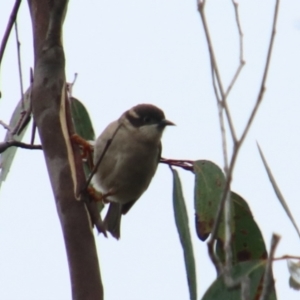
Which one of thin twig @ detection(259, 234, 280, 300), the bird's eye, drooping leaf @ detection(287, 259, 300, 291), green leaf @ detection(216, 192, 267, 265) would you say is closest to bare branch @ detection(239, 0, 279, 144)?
thin twig @ detection(259, 234, 280, 300)

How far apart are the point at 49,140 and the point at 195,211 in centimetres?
96

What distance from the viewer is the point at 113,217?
4086mm

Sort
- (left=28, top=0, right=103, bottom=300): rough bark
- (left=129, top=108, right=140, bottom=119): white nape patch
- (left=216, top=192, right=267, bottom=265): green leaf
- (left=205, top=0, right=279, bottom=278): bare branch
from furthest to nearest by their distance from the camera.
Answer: (left=129, top=108, right=140, bottom=119): white nape patch < (left=216, top=192, right=267, bottom=265): green leaf < (left=28, top=0, right=103, bottom=300): rough bark < (left=205, top=0, right=279, bottom=278): bare branch

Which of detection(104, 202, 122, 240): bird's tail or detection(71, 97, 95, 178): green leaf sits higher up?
detection(71, 97, 95, 178): green leaf

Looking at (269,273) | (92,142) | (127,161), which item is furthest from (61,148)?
(127,161)

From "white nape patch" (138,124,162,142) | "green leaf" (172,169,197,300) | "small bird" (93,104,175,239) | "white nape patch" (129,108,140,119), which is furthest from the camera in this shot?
"white nape patch" (129,108,140,119)

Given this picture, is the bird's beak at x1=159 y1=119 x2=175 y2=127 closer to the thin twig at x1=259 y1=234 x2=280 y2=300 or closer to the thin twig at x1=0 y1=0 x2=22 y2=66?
the thin twig at x1=0 y1=0 x2=22 y2=66

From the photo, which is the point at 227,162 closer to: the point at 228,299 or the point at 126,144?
the point at 228,299

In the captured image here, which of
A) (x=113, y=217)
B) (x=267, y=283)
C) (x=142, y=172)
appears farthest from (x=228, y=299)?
(x=113, y=217)

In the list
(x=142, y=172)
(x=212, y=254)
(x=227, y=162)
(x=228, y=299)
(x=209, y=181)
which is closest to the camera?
(x=212, y=254)

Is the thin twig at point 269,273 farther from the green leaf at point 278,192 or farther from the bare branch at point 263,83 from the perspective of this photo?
the green leaf at point 278,192

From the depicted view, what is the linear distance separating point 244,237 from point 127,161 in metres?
0.85

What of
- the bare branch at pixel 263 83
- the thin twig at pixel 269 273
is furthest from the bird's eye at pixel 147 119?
the thin twig at pixel 269 273

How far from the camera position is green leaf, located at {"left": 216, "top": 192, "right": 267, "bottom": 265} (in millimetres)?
3037
